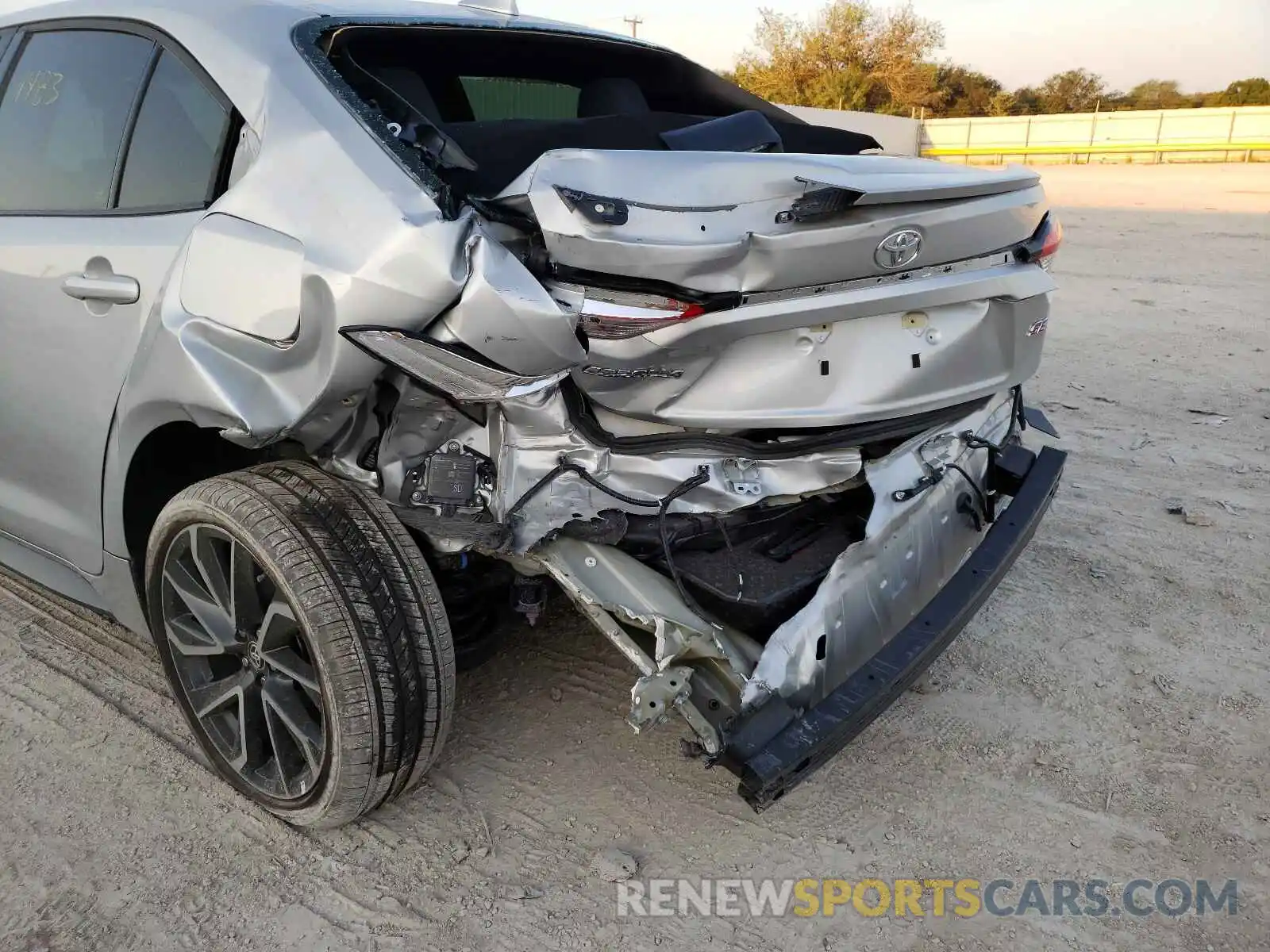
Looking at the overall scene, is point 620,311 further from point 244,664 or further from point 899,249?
point 244,664

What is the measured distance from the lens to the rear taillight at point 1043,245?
247cm

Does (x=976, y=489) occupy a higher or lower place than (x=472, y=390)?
lower

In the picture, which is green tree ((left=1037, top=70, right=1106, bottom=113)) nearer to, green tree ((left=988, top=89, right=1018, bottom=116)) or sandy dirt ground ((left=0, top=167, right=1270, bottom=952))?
green tree ((left=988, top=89, right=1018, bottom=116))

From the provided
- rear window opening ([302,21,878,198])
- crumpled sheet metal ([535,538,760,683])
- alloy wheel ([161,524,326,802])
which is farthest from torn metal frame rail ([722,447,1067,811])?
rear window opening ([302,21,878,198])

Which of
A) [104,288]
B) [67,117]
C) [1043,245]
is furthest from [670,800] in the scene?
[67,117]

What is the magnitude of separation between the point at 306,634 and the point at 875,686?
50.2 inches

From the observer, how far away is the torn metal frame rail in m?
1.87

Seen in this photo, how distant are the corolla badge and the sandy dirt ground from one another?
1335mm

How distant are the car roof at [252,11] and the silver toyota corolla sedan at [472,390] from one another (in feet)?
0.07

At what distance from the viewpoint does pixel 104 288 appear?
240cm

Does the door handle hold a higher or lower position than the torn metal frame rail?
higher

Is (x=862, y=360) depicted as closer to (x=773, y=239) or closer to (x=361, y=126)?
(x=773, y=239)

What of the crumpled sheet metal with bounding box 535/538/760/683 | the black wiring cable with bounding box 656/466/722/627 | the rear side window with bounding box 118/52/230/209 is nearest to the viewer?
the crumpled sheet metal with bounding box 535/538/760/683

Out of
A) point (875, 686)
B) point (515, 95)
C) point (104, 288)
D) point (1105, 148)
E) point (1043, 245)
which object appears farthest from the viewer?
point (1105, 148)
